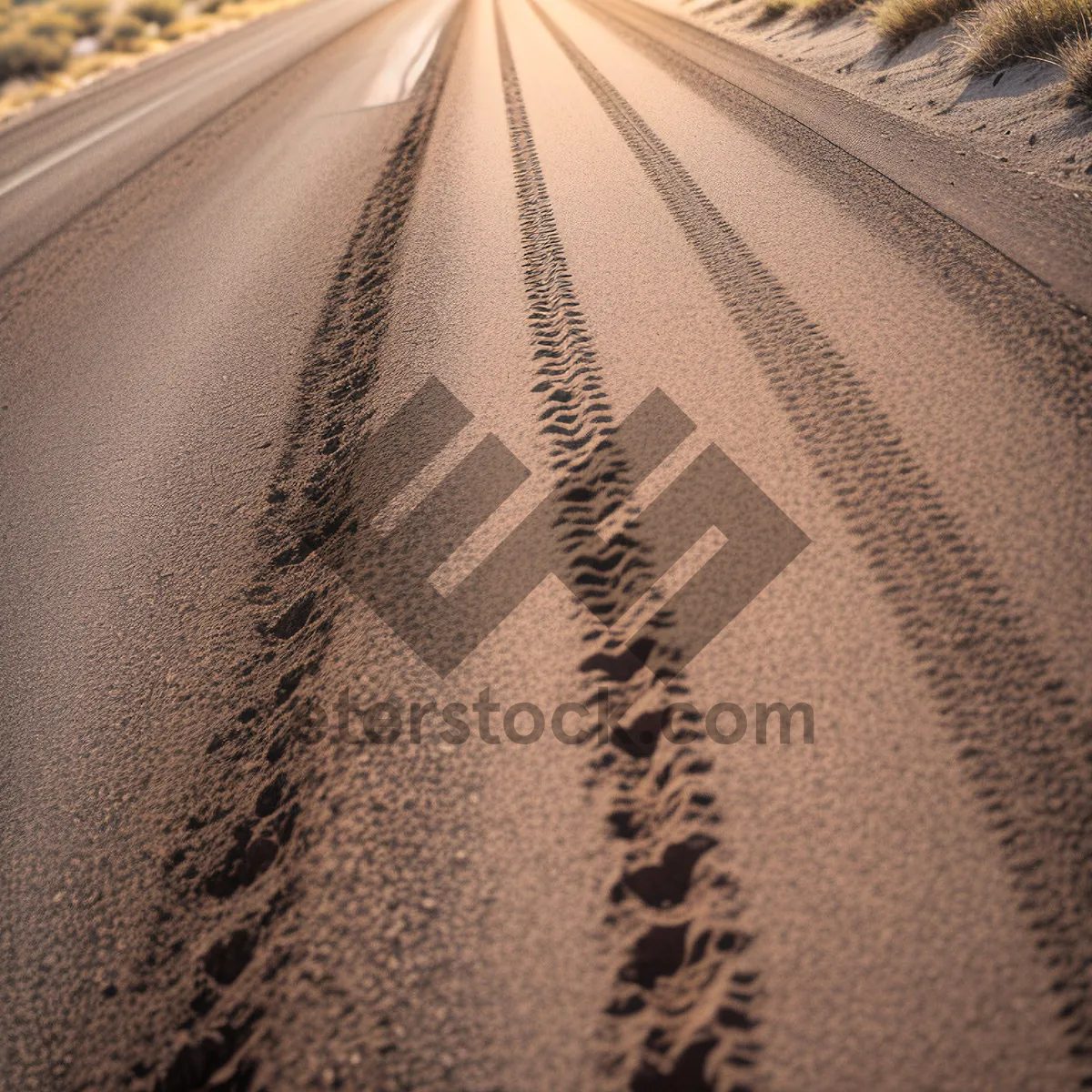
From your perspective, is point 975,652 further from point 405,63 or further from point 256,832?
point 405,63

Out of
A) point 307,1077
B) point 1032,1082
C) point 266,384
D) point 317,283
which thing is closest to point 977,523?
point 1032,1082

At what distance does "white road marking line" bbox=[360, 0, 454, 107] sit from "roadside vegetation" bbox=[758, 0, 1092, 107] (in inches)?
209

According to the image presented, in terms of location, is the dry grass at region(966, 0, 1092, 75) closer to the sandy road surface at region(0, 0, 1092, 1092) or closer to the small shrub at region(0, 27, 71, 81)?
the sandy road surface at region(0, 0, 1092, 1092)

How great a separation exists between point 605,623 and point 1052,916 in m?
1.20

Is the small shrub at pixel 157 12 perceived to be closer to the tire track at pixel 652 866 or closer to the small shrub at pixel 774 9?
the small shrub at pixel 774 9

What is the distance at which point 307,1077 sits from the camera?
156 centimetres

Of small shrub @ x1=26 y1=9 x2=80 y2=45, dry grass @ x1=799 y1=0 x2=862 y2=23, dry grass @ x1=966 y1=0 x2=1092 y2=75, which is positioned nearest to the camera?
dry grass @ x1=966 y1=0 x2=1092 y2=75

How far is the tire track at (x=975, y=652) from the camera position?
1.55 meters

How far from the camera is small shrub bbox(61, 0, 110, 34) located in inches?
1138

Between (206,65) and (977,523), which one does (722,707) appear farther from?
(206,65)

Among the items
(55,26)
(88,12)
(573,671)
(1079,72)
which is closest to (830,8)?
(1079,72)

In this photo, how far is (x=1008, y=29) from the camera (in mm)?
5566

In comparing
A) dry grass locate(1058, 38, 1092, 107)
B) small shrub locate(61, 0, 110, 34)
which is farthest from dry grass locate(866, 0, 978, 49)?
small shrub locate(61, 0, 110, 34)

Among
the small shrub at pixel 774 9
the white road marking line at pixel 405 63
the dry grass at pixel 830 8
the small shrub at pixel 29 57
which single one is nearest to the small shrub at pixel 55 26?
the small shrub at pixel 29 57
